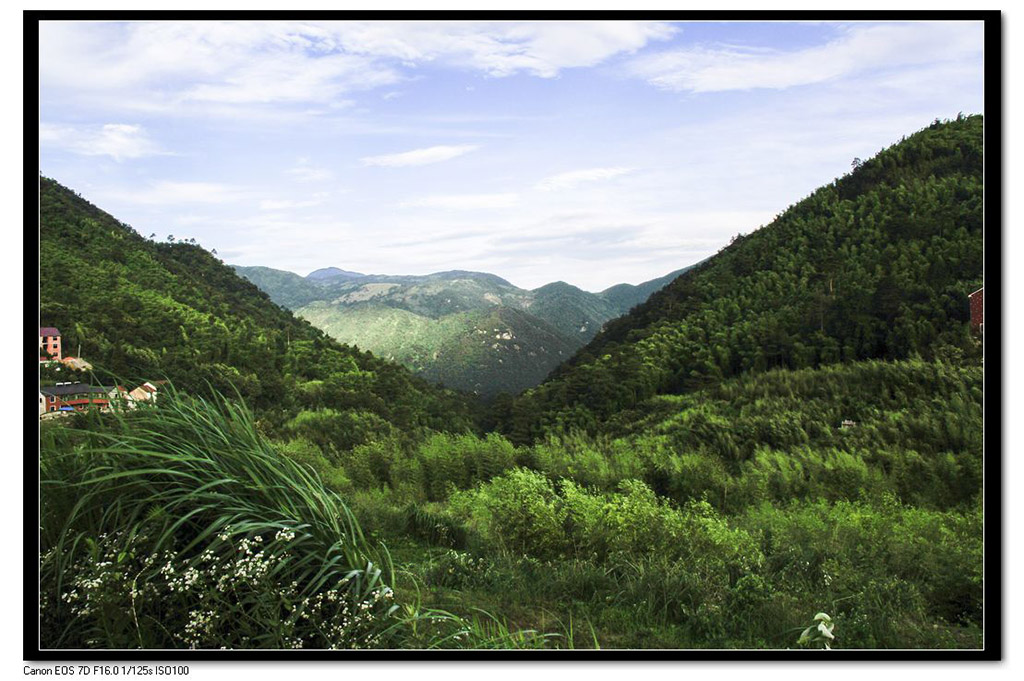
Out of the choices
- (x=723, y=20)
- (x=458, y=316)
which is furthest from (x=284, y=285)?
(x=723, y=20)

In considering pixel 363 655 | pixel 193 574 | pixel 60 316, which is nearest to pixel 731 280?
pixel 363 655

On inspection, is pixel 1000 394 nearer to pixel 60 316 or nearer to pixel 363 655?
pixel 363 655

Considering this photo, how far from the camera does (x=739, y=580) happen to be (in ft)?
10.3

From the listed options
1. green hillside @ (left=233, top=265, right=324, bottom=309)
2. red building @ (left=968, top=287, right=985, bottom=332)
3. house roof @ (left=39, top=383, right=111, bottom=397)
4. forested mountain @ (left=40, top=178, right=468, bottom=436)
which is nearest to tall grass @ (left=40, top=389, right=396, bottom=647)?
house roof @ (left=39, top=383, right=111, bottom=397)

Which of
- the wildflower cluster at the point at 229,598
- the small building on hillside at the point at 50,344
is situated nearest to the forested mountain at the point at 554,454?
the wildflower cluster at the point at 229,598

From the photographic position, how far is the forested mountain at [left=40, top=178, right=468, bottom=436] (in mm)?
4547

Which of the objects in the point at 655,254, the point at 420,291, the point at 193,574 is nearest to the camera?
the point at 193,574

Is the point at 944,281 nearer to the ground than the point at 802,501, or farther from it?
farther from it

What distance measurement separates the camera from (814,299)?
203 inches

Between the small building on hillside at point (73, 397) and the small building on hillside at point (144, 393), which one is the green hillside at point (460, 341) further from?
the small building on hillside at point (73, 397)

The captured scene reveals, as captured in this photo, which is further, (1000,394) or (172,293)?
(172,293)

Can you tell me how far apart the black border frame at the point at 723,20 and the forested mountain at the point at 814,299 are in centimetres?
63

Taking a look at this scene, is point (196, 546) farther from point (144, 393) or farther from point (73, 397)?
point (73, 397)

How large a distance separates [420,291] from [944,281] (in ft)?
13.6
